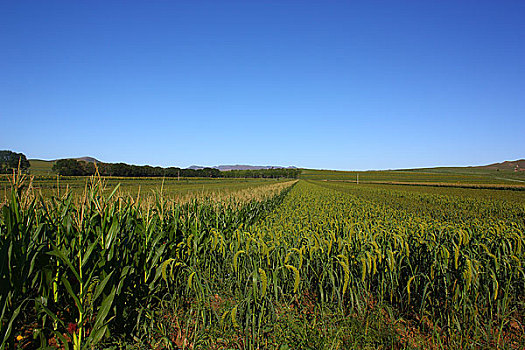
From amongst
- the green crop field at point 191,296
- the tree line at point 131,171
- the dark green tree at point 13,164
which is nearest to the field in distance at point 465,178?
the tree line at point 131,171

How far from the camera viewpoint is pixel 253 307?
306cm

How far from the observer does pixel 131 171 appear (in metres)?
81.8

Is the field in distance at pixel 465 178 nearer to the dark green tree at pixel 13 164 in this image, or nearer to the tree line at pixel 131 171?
the tree line at pixel 131 171

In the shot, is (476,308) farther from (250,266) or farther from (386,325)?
(250,266)

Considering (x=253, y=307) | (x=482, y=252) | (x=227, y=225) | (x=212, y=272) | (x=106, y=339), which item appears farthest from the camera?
(x=227, y=225)

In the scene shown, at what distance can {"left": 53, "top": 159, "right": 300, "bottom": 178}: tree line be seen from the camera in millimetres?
41688

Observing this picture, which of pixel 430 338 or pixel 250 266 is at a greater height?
pixel 250 266

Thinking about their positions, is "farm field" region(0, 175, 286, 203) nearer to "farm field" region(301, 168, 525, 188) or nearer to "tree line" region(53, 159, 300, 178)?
"tree line" region(53, 159, 300, 178)

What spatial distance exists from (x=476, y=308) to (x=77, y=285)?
15.5 feet

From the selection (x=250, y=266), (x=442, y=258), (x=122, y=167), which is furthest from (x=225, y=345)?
(x=122, y=167)

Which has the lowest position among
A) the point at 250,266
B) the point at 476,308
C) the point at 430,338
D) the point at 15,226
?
the point at 430,338

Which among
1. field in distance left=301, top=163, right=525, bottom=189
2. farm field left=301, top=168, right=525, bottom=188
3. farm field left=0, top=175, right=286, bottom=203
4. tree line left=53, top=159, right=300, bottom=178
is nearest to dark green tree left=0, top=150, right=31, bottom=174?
farm field left=0, top=175, right=286, bottom=203

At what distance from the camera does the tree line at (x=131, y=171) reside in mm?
41688

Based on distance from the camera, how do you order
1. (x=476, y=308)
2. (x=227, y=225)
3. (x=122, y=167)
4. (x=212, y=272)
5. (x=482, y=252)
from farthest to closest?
(x=122, y=167) < (x=227, y=225) < (x=212, y=272) < (x=482, y=252) < (x=476, y=308)
